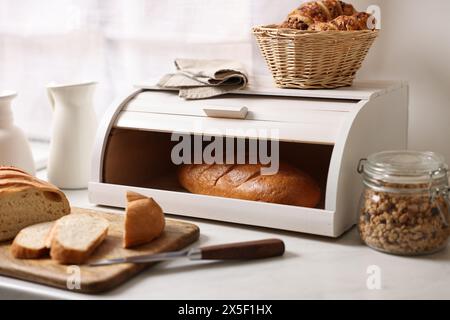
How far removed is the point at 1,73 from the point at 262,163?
1.18 meters

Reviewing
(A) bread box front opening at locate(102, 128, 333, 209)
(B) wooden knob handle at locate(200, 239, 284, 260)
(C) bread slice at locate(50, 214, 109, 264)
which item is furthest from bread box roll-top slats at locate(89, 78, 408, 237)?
(C) bread slice at locate(50, 214, 109, 264)

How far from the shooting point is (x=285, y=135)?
128 cm

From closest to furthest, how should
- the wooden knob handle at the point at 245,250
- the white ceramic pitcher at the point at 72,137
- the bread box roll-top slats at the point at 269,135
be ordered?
the wooden knob handle at the point at 245,250 → the bread box roll-top slats at the point at 269,135 → the white ceramic pitcher at the point at 72,137

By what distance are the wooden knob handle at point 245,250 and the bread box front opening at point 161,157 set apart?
0.29m

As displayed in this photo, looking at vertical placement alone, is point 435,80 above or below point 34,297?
above

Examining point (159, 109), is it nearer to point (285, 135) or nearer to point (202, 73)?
point (202, 73)

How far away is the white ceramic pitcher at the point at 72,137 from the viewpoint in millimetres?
1631

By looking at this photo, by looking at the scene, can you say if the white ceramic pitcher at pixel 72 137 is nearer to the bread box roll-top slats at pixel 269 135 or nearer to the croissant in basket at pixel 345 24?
the bread box roll-top slats at pixel 269 135

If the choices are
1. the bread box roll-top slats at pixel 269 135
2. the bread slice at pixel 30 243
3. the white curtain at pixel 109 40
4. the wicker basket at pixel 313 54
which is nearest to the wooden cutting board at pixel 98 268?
the bread slice at pixel 30 243

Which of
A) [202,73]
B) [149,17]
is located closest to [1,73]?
[149,17]

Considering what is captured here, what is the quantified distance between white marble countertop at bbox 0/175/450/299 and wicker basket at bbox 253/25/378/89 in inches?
14.0

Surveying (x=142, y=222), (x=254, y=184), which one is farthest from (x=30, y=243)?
(x=254, y=184)

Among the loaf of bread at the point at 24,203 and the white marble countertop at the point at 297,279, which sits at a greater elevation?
the loaf of bread at the point at 24,203

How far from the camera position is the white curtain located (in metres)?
1.74
